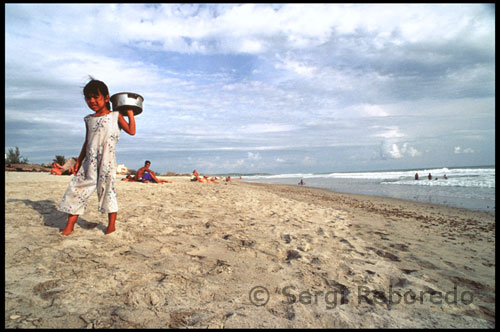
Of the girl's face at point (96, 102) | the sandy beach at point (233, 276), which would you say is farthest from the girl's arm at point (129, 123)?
the sandy beach at point (233, 276)

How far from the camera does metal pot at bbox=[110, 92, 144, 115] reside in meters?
3.25

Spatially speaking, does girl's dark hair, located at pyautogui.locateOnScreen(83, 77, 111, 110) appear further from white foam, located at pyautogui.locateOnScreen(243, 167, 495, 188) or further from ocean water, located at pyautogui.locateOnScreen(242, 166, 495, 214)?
white foam, located at pyautogui.locateOnScreen(243, 167, 495, 188)

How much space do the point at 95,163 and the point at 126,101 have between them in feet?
3.03


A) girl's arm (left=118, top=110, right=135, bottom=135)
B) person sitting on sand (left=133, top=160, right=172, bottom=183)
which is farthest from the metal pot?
person sitting on sand (left=133, top=160, right=172, bottom=183)

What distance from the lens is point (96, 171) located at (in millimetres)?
3217

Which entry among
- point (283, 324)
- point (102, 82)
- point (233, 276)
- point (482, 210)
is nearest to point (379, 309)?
point (283, 324)

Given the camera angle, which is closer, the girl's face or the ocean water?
the girl's face

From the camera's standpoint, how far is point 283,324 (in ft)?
5.44

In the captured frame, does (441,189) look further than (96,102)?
Yes

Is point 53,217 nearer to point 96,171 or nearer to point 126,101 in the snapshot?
point 96,171

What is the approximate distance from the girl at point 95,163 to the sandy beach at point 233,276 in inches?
16.3

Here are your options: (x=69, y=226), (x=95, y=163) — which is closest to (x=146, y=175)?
(x=69, y=226)

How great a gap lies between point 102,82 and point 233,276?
2.98m

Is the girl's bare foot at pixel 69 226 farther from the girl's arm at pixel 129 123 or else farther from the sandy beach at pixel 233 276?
the girl's arm at pixel 129 123
